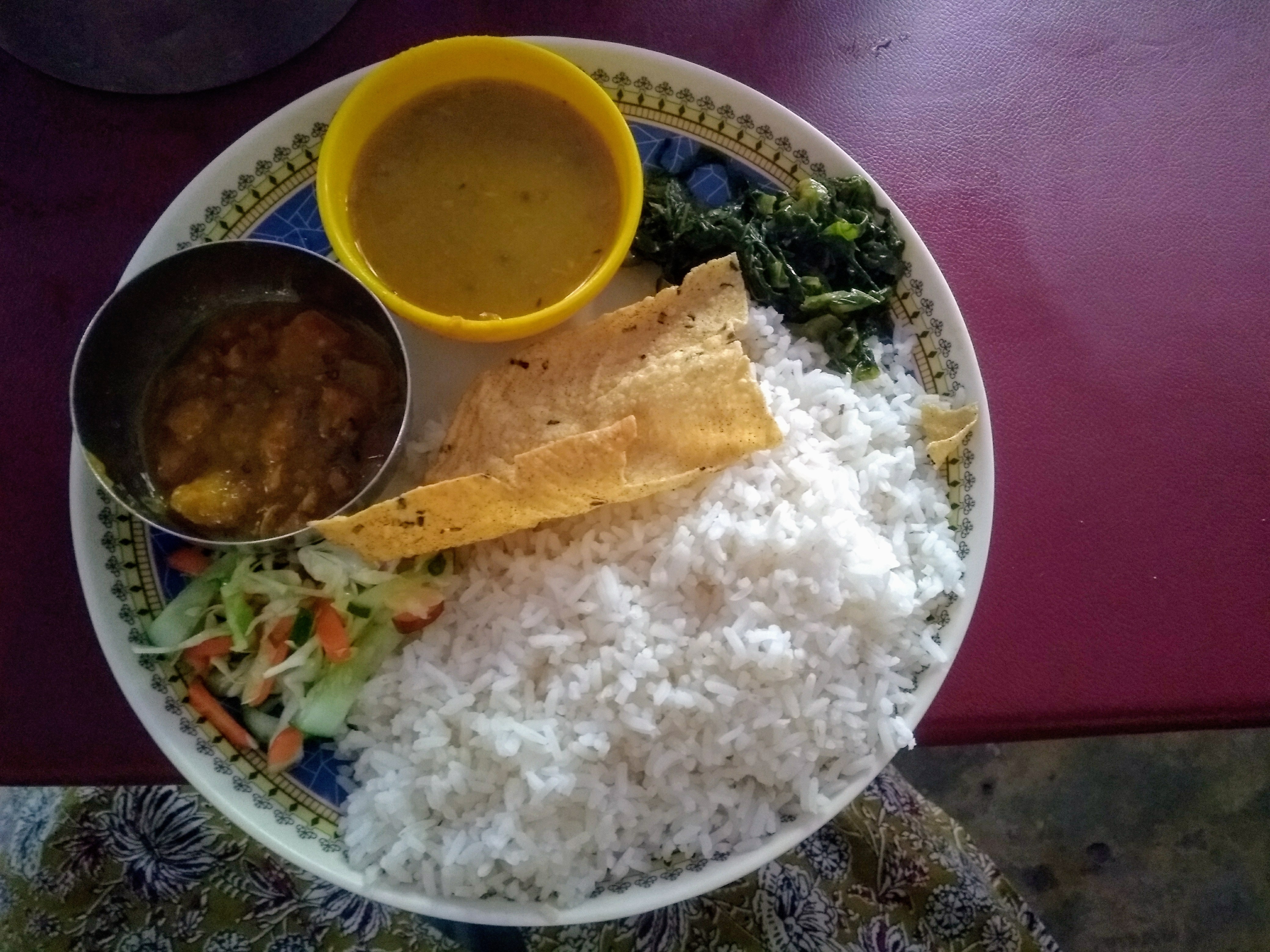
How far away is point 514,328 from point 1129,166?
4.97 ft

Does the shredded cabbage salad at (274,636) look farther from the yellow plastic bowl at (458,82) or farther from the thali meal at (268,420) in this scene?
the yellow plastic bowl at (458,82)

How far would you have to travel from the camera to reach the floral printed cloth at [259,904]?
2459 mm

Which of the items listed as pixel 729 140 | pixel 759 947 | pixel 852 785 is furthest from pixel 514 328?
pixel 759 947

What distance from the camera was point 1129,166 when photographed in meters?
2.27

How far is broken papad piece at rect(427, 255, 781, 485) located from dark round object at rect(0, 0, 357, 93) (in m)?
0.88

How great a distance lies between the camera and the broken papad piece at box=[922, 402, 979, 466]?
1.86m

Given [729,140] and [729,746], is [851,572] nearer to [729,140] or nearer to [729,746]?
[729,746]

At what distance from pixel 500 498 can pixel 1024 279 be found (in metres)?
1.28

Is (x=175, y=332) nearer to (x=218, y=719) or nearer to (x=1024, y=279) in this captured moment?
(x=218, y=719)

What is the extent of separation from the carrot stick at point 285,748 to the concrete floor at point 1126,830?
2.07 meters

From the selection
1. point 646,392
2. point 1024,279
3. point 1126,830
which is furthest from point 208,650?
point 1126,830

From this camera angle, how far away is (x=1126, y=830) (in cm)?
325

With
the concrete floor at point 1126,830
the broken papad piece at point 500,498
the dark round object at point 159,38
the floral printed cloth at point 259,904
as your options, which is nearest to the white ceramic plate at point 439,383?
the dark round object at point 159,38

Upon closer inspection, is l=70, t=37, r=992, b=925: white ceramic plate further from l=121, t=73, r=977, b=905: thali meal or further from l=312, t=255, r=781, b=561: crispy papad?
l=312, t=255, r=781, b=561: crispy papad
